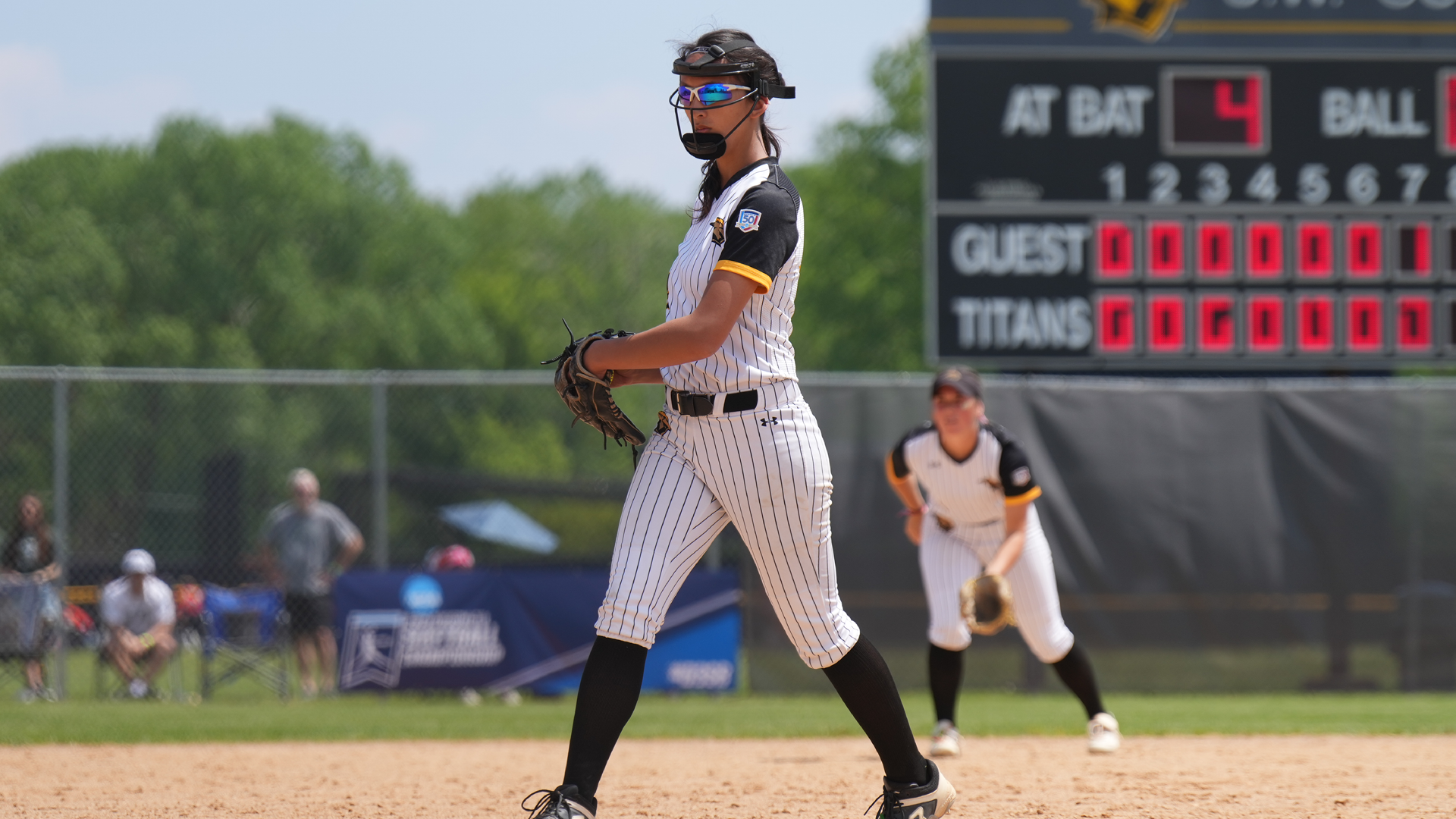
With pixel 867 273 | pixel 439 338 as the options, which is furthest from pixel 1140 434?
pixel 439 338

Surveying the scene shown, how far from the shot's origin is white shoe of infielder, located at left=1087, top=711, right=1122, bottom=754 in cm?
635

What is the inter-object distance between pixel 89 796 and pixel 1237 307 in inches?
324

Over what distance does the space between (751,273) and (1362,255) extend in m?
8.50

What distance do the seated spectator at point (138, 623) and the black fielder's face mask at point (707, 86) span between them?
7.83 meters

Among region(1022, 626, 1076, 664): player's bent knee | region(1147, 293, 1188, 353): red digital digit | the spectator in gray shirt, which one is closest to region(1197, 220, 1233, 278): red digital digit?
region(1147, 293, 1188, 353): red digital digit

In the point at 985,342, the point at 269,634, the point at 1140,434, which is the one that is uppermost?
the point at 985,342

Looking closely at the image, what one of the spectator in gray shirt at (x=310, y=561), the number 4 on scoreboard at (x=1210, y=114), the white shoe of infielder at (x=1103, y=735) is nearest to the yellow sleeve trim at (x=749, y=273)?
the white shoe of infielder at (x=1103, y=735)

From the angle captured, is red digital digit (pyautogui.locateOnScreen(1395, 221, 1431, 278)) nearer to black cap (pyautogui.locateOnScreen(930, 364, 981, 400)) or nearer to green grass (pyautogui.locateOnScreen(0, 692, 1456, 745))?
green grass (pyautogui.locateOnScreen(0, 692, 1456, 745))

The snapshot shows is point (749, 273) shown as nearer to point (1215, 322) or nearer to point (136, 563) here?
point (1215, 322)

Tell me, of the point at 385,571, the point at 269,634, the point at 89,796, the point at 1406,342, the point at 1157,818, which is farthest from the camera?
the point at 269,634

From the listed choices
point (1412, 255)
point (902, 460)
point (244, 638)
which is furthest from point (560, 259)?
point (902, 460)

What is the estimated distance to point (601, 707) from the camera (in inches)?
140

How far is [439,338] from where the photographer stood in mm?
38969

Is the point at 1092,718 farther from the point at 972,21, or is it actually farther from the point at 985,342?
the point at 972,21
